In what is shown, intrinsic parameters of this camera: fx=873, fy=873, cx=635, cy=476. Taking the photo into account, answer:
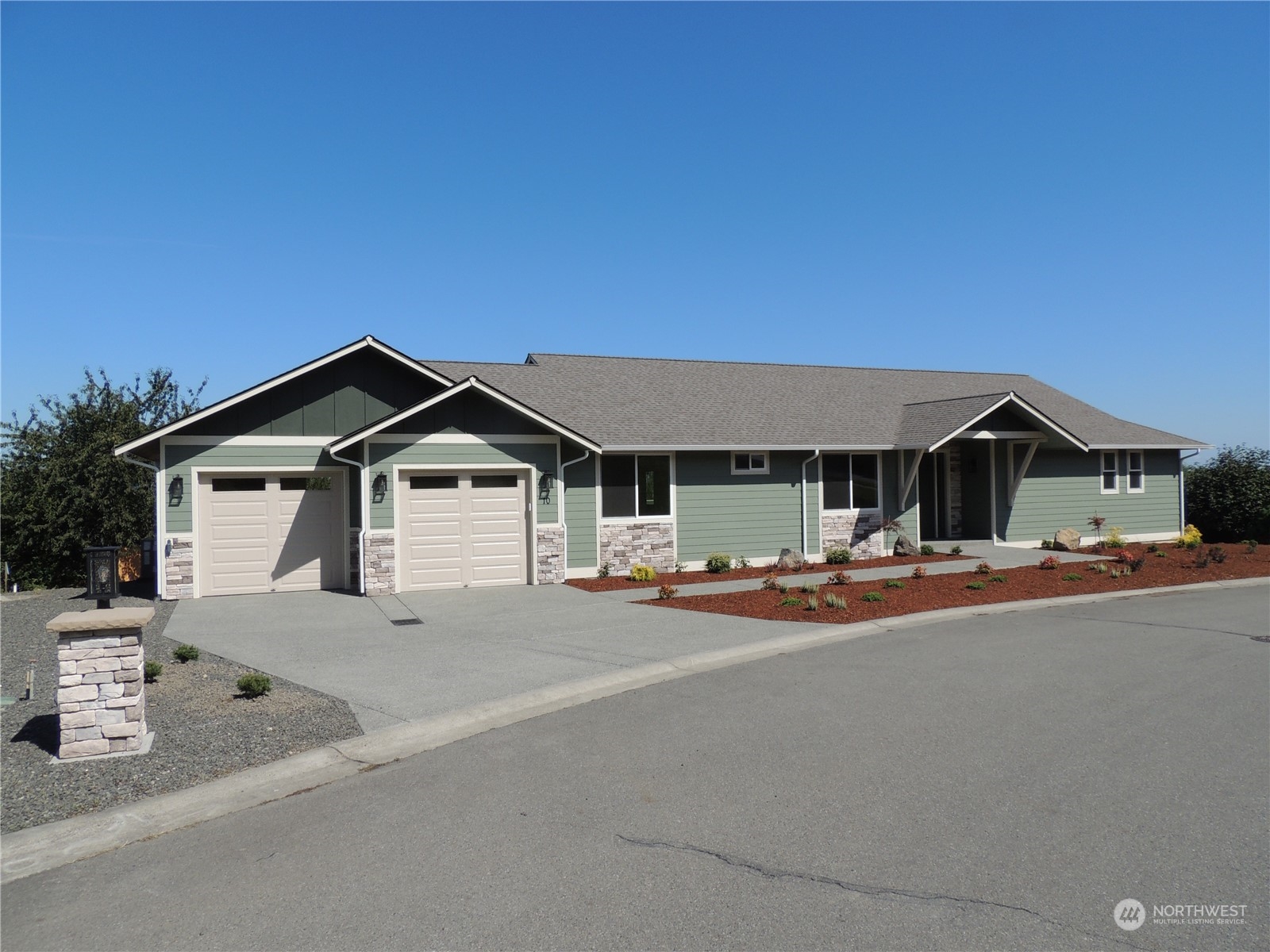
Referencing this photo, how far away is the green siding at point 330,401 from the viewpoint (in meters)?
16.4

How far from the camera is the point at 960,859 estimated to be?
4707 millimetres

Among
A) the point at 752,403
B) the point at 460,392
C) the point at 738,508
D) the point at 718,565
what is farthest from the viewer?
the point at 752,403

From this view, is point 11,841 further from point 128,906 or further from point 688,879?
point 688,879

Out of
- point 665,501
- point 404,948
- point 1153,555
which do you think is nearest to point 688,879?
point 404,948

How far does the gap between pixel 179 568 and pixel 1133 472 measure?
24.6 meters

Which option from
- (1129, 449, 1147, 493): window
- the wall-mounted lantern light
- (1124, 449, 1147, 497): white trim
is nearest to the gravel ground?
the wall-mounted lantern light

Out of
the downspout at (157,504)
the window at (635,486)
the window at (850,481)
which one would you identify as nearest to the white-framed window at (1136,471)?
the window at (850,481)

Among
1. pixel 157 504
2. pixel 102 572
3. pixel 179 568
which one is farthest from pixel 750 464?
pixel 102 572

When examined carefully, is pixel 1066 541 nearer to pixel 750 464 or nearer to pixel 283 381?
pixel 750 464

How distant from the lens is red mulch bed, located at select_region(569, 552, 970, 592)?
697 inches

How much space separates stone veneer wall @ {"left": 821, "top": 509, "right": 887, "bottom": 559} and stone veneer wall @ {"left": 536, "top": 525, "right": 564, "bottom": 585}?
686 centimetres

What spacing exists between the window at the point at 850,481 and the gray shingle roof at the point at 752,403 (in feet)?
1.87

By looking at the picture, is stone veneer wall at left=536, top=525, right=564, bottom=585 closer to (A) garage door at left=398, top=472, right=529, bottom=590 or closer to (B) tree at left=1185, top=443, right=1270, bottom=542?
(A) garage door at left=398, top=472, right=529, bottom=590

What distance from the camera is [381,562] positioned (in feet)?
53.4
